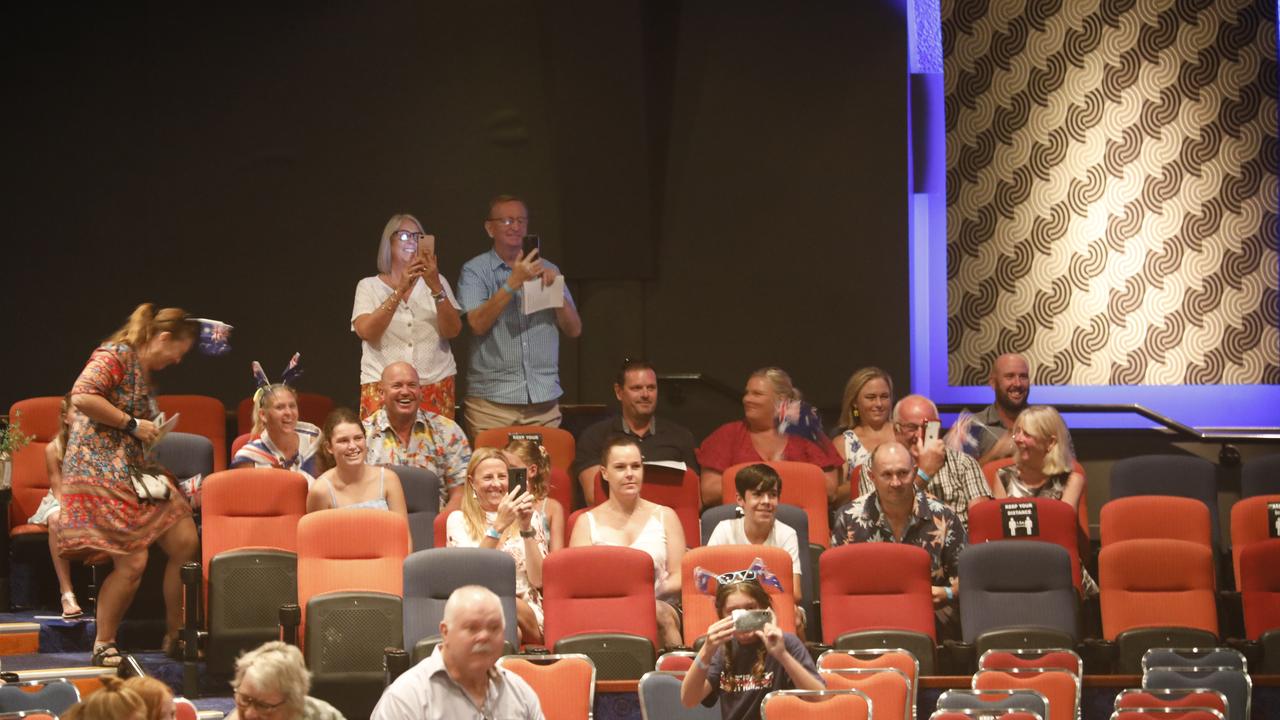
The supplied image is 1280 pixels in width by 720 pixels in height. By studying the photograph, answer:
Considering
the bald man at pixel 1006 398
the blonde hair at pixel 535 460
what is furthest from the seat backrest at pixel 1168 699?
the bald man at pixel 1006 398

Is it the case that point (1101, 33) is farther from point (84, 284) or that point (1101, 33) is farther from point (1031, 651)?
point (84, 284)

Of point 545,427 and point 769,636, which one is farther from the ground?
point 545,427

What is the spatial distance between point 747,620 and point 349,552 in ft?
6.62

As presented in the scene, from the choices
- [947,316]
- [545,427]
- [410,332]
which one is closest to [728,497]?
[545,427]

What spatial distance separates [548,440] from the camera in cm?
698

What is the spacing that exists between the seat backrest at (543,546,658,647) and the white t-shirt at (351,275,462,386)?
1771mm

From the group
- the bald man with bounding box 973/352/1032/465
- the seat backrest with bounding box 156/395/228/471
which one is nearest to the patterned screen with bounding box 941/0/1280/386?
the bald man with bounding box 973/352/1032/465

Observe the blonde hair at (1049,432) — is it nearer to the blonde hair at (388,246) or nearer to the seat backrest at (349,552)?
the seat backrest at (349,552)

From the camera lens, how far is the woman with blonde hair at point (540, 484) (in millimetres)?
5957

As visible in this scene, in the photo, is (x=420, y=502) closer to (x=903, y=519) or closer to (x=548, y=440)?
(x=548, y=440)

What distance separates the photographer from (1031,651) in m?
5.02

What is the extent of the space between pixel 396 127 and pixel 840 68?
2238 millimetres

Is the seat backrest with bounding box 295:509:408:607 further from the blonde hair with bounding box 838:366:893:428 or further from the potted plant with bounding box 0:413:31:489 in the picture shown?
the blonde hair with bounding box 838:366:893:428

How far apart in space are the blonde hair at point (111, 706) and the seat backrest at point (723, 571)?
215 cm
